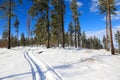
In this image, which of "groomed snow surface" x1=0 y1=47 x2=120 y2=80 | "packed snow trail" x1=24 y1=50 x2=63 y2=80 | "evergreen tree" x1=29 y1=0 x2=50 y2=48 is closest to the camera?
"packed snow trail" x1=24 y1=50 x2=63 y2=80

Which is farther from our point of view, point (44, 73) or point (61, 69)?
point (61, 69)

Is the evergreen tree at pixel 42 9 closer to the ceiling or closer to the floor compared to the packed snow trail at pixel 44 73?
closer to the ceiling

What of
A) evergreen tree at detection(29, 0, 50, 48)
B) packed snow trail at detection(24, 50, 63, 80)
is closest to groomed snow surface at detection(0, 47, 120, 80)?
packed snow trail at detection(24, 50, 63, 80)

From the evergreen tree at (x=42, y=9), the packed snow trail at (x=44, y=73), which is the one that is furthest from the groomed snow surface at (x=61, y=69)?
the evergreen tree at (x=42, y=9)

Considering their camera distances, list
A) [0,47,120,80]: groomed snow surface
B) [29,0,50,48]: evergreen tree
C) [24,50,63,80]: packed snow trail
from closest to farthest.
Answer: [24,50,63,80]: packed snow trail < [0,47,120,80]: groomed snow surface < [29,0,50,48]: evergreen tree

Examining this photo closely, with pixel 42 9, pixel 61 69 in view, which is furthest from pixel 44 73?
pixel 42 9

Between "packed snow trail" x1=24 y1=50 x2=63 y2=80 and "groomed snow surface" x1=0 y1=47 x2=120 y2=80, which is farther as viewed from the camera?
"groomed snow surface" x1=0 y1=47 x2=120 y2=80

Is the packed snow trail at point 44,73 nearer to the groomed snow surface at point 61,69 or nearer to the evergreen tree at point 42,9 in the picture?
the groomed snow surface at point 61,69

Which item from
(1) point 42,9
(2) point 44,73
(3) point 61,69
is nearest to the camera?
(2) point 44,73

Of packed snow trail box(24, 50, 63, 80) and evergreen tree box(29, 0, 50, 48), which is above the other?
evergreen tree box(29, 0, 50, 48)

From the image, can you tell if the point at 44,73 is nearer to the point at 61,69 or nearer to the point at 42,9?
the point at 61,69

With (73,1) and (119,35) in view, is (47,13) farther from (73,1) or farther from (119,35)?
(119,35)

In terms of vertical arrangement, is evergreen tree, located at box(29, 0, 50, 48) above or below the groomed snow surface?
above

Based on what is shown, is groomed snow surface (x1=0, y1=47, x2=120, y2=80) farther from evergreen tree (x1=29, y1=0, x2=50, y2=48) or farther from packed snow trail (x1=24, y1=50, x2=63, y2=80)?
evergreen tree (x1=29, y1=0, x2=50, y2=48)
